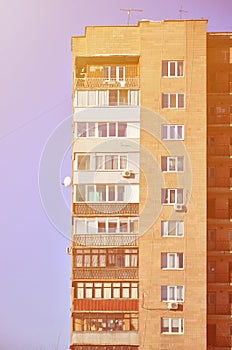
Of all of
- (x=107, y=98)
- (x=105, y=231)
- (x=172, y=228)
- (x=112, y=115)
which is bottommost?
(x=105, y=231)

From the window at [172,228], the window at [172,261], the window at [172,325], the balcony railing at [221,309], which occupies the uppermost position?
the window at [172,228]

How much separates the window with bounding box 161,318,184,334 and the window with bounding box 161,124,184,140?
9.61m

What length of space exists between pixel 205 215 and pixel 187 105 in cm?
598

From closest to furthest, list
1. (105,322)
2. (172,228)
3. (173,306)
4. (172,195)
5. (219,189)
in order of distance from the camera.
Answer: (173,306) → (105,322) → (172,228) → (172,195) → (219,189)

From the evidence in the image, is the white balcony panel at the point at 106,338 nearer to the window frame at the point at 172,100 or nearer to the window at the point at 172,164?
the window at the point at 172,164

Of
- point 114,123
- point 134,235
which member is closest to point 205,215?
point 134,235

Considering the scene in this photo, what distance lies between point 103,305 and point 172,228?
5.42m

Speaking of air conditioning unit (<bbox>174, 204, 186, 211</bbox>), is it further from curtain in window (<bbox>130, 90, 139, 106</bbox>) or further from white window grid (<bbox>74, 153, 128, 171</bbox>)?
curtain in window (<bbox>130, 90, 139, 106</bbox>)

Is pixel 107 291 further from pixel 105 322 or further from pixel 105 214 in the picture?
pixel 105 214

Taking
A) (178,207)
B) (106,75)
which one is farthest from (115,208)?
(106,75)

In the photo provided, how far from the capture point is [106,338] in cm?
4447

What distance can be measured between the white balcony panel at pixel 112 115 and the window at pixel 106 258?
7.00 meters

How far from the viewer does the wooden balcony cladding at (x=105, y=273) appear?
45.1m

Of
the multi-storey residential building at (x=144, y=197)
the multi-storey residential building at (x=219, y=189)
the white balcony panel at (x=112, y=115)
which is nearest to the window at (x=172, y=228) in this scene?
the multi-storey residential building at (x=144, y=197)
